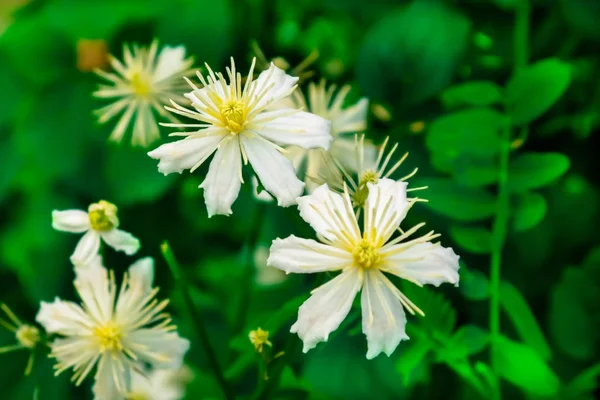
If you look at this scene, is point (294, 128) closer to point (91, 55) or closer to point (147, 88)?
point (147, 88)

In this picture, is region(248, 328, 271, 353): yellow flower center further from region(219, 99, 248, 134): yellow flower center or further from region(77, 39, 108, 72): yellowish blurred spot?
region(77, 39, 108, 72): yellowish blurred spot

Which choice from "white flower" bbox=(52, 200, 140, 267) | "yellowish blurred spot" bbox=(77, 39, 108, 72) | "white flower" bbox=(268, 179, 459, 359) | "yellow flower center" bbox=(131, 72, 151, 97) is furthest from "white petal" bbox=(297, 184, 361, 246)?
"yellowish blurred spot" bbox=(77, 39, 108, 72)

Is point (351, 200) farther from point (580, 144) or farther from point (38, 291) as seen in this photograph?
point (38, 291)

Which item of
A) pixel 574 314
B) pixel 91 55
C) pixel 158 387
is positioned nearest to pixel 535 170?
pixel 574 314

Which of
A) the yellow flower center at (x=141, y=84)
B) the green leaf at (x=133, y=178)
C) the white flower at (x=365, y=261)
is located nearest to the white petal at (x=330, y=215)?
the white flower at (x=365, y=261)

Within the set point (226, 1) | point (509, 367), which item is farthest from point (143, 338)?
point (226, 1)
